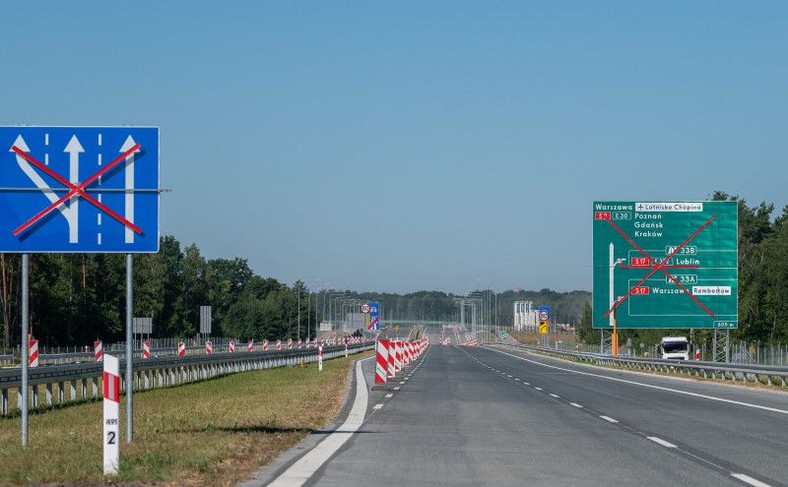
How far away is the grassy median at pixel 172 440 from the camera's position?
40.4ft

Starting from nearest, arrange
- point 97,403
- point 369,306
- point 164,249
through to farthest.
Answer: point 97,403 → point 369,306 → point 164,249

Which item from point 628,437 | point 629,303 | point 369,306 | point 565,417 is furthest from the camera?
point 369,306

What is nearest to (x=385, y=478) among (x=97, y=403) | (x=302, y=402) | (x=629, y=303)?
(x=302, y=402)

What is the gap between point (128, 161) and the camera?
634 inches

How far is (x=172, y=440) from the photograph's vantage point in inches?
626

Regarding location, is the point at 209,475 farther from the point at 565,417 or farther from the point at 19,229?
the point at 565,417

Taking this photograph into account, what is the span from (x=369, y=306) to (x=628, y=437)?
112496 mm

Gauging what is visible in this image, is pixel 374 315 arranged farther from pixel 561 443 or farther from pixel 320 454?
pixel 320 454

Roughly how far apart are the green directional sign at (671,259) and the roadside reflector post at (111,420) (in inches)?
1676

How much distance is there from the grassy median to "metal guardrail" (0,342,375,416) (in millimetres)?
969

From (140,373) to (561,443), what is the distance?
24.2 m

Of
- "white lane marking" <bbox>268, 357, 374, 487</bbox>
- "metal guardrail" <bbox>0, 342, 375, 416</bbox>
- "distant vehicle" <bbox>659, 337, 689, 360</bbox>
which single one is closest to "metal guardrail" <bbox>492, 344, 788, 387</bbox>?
"distant vehicle" <bbox>659, 337, 689, 360</bbox>

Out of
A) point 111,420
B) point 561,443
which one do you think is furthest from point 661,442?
point 111,420

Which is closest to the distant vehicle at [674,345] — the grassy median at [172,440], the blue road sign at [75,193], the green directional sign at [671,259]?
the green directional sign at [671,259]
